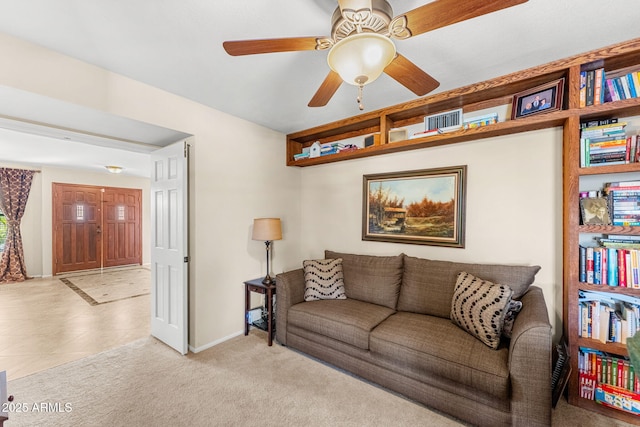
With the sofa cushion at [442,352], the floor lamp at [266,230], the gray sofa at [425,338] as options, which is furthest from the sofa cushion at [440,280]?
the floor lamp at [266,230]

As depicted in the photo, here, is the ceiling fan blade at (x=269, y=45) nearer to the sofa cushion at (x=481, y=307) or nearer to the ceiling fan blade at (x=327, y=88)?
the ceiling fan blade at (x=327, y=88)

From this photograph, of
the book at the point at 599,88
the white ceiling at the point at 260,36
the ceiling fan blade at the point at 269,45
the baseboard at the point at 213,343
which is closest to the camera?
the ceiling fan blade at the point at 269,45

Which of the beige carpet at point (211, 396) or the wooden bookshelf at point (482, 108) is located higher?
the wooden bookshelf at point (482, 108)

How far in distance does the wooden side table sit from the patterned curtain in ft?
17.7

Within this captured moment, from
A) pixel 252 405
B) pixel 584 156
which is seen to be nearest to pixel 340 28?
pixel 584 156

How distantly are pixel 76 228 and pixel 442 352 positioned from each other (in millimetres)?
7603

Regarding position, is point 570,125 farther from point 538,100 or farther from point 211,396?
point 211,396

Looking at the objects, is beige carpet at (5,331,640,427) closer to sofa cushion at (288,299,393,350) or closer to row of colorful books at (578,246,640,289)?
sofa cushion at (288,299,393,350)

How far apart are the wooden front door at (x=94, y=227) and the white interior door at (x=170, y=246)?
4.69 m

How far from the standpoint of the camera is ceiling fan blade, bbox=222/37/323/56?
1.21 meters

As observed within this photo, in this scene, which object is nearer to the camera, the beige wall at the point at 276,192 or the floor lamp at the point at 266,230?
the beige wall at the point at 276,192

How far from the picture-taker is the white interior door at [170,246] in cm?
252

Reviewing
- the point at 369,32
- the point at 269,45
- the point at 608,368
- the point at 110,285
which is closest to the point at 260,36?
the point at 269,45

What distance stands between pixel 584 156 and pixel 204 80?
2.86 m
